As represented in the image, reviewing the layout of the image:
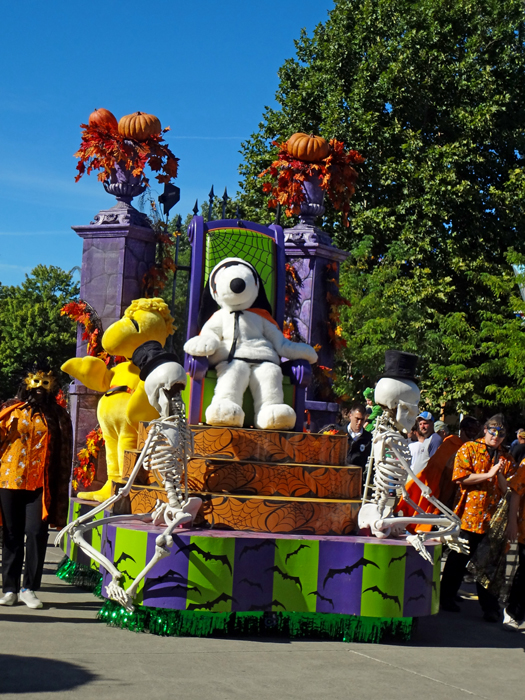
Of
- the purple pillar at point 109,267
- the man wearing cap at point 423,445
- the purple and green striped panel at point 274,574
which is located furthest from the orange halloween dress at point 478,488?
the purple pillar at point 109,267

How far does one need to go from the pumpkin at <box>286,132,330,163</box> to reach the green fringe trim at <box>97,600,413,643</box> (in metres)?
6.67

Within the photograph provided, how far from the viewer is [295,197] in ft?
36.0

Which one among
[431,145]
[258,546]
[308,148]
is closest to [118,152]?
[308,148]

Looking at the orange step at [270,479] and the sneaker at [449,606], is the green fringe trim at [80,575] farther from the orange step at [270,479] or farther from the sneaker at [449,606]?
the sneaker at [449,606]

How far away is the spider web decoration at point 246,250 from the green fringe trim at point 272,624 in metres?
3.29

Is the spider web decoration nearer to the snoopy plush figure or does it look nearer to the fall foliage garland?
the snoopy plush figure

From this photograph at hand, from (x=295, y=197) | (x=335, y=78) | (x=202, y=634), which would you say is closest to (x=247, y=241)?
(x=295, y=197)

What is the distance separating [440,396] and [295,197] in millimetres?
12531

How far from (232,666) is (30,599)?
1.95 m

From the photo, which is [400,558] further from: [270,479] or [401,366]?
[401,366]

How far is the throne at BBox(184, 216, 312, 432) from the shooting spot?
729cm

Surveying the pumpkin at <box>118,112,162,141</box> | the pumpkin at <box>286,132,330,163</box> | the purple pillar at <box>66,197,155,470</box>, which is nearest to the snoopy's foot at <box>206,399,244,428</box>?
the purple pillar at <box>66,197,155,470</box>

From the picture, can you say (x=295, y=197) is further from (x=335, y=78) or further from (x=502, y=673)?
(x=335, y=78)

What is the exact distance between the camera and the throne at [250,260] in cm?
729
